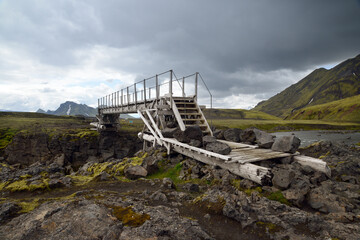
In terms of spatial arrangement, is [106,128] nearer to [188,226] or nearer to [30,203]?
[30,203]

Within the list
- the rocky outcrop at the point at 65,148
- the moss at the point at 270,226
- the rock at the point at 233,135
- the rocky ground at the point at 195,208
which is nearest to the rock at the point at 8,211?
the rocky ground at the point at 195,208

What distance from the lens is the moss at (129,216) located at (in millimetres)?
5441

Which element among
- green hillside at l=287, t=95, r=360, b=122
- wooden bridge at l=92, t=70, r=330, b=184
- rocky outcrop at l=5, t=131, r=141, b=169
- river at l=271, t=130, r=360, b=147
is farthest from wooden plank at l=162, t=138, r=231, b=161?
green hillside at l=287, t=95, r=360, b=122

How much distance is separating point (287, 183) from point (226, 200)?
9.98ft

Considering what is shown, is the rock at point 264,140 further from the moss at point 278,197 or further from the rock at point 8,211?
the rock at point 8,211

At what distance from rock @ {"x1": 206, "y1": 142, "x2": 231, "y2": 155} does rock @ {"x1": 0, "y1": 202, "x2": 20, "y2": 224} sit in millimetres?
9288

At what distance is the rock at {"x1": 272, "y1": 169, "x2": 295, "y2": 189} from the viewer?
25.5ft

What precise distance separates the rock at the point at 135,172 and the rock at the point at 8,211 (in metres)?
5.71

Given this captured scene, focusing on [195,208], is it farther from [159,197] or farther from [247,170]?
[247,170]

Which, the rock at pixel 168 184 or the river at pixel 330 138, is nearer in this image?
the rock at pixel 168 184

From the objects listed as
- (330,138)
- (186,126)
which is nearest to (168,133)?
(186,126)

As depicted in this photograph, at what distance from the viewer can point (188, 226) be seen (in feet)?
17.5

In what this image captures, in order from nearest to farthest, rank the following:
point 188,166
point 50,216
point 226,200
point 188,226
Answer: point 188,226, point 50,216, point 226,200, point 188,166

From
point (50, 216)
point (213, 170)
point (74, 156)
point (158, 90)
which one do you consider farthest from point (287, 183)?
point (74, 156)
